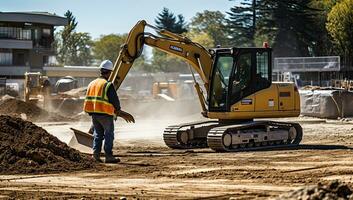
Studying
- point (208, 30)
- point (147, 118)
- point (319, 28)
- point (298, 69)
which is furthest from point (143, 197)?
point (208, 30)

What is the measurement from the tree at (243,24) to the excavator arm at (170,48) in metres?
67.2

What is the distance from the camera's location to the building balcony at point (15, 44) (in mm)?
79438

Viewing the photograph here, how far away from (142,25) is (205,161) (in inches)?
203

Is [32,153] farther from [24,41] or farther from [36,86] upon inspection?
[24,41]

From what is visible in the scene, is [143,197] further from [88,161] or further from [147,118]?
[147,118]

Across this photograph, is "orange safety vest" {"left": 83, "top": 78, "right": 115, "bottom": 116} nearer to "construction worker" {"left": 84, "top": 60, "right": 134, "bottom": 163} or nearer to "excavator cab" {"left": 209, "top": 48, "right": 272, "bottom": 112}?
"construction worker" {"left": 84, "top": 60, "right": 134, "bottom": 163}

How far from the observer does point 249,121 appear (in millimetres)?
19188

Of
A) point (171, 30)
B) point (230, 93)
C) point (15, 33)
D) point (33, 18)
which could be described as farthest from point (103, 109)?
point (171, 30)

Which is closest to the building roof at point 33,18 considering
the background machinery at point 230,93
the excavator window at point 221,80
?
the background machinery at point 230,93

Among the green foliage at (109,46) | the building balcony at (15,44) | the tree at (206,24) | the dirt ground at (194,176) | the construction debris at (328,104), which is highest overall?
the tree at (206,24)

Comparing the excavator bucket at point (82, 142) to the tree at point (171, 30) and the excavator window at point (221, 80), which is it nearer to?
the excavator window at point (221, 80)

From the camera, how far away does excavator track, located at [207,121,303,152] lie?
59.5 ft

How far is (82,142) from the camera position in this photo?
17.2 m

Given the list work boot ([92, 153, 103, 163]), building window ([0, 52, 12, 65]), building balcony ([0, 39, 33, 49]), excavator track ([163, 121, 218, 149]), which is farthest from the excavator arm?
building window ([0, 52, 12, 65])
